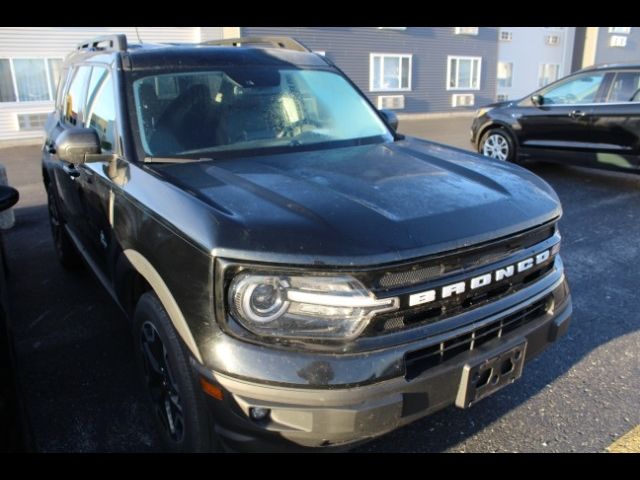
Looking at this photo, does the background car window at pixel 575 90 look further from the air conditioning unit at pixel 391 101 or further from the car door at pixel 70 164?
the air conditioning unit at pixel 391 101

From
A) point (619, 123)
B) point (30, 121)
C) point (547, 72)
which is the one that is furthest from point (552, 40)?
point (30, 121)

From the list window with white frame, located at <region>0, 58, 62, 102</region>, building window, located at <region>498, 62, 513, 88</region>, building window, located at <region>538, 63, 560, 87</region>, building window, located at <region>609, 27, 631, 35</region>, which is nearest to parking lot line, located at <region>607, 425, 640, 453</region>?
window with white frame, located at <region>0, 58, 62, 102</region>

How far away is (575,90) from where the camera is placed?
7.88 metres

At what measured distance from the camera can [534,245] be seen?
237cm

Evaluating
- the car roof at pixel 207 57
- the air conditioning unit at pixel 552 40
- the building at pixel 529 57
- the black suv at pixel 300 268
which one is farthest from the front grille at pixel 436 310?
the air conditioning unit at pixel 552 40

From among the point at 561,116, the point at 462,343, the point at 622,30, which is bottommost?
the point at 462,343

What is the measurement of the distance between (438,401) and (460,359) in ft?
0.59

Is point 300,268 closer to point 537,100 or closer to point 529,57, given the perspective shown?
point 537,100

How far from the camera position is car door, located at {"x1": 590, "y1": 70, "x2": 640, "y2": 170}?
7.07 m

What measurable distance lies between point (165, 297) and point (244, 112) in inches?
54.3

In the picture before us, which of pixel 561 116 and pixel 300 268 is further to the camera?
pixel 561 116

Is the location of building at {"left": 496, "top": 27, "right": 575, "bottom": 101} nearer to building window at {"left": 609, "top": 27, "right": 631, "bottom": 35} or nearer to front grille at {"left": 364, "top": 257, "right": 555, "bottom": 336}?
building window at {"left": 609, "top": 27, "right": 631, "bottom": 35}

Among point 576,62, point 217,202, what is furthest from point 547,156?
point 576,62
